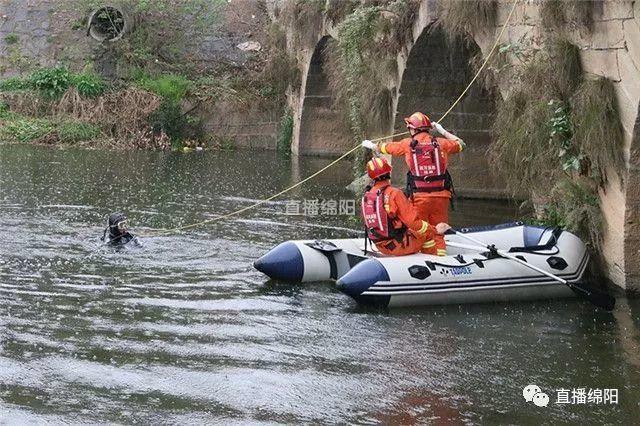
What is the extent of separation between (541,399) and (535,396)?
0.06 metres

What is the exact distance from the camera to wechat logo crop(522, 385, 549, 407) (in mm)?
7410

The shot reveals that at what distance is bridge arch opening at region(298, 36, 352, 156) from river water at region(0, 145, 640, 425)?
11.3 m

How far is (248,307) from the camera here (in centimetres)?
977

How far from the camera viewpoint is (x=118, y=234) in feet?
39.8

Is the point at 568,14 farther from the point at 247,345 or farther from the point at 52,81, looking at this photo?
the point at 52,81

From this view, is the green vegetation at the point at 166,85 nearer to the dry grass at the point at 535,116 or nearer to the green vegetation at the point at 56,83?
the green vegetation at the point at 56,83

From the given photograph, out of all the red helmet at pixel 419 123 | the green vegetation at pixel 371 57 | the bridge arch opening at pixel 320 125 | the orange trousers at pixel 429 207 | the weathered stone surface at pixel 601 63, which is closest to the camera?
the weathered stone surface at pixel 601 63

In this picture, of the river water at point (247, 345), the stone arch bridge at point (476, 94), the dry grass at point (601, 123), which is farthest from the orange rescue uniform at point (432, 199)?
the stone arch bridge at point (476, 94)

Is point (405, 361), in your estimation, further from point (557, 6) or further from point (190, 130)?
point (190, 130)

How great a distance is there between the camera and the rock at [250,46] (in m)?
29.1

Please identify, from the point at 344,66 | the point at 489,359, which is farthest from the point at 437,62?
the point at 489,359

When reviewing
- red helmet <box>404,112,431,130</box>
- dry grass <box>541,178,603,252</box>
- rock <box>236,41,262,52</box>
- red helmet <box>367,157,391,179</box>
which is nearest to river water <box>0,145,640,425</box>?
dry grass <box>541,178,603,252</box>

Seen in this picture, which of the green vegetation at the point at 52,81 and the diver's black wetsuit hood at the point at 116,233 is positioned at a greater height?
the green vegetation at the point at 52,81

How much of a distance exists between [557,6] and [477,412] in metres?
5.26
